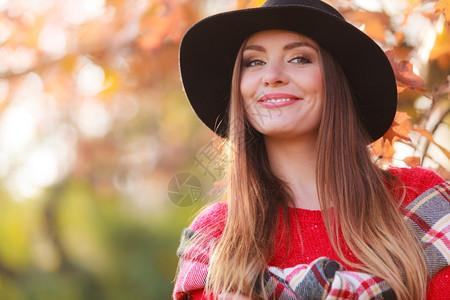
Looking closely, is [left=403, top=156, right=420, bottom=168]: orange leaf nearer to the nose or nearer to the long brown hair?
the long brown hair

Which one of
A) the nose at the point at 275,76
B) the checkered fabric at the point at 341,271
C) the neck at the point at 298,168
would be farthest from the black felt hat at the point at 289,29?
the checkered fabric at the point at 341,271

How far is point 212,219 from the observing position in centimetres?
269

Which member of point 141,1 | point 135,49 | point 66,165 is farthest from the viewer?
point 66,165

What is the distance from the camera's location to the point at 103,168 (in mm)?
6387

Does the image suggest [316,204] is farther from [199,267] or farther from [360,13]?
[360,13]

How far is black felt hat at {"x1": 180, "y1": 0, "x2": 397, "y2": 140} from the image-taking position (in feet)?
8.27

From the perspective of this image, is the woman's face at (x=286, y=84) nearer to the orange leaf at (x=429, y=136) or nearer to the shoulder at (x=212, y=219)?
the shoulder at (x=212, y=219)

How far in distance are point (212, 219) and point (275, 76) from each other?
1.99 feet

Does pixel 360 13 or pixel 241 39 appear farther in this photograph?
pixel 360 13

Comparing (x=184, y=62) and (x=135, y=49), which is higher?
(x=135, y=49)

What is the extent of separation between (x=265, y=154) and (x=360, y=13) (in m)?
0.76

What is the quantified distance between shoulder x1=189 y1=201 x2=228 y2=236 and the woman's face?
1.16 feet

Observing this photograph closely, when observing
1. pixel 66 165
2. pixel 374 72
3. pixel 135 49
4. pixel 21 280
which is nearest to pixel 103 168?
pixel 66 165

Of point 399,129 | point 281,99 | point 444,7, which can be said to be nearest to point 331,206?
point 281,99
